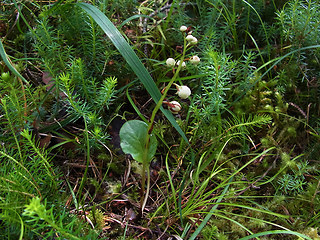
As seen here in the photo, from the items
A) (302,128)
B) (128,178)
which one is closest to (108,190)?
(128,178)

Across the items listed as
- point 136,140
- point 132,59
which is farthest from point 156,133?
point 132,59

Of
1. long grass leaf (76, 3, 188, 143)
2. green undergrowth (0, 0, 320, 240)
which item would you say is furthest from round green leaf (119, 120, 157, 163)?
long grass leaf (76, 3, 188, 143)

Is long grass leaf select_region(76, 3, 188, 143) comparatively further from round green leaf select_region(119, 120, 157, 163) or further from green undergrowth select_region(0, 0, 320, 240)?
round green leaf select_region(119, 120, 157, 163)

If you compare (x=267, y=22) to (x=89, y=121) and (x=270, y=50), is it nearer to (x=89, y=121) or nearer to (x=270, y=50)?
(x=270, y=50)

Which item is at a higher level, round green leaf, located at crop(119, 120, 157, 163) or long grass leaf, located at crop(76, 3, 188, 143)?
long grass leaf, located at crop(76, 3, 188, 143)

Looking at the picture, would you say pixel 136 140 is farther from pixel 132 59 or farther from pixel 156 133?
pixel 132 59
